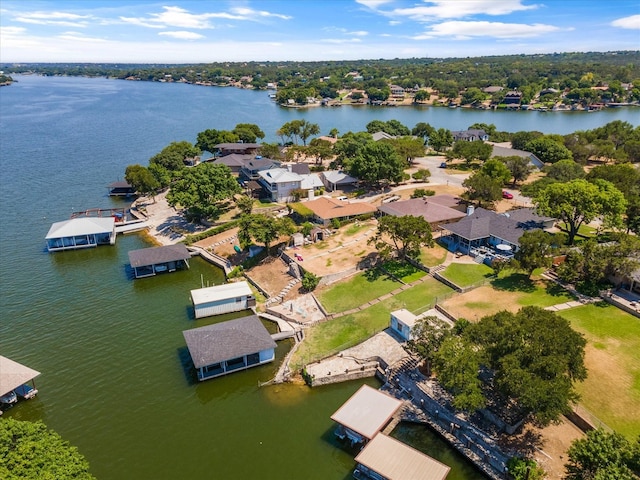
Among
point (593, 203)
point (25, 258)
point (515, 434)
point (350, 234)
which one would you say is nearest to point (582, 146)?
point (593, 203)

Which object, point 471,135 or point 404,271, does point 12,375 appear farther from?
point 471,135

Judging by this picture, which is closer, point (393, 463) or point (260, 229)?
point (393, 463)

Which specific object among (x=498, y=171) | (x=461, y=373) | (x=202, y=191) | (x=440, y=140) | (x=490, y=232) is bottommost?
(x=461, y=373)

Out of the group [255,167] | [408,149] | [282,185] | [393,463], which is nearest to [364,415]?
[393,463]

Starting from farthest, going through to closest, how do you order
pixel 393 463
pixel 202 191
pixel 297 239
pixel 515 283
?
1. pixel 202 191
2. pixel 297 239
3. pixel 515 283
4. pixel 393 463

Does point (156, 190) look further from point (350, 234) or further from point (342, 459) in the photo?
point (342, 459)

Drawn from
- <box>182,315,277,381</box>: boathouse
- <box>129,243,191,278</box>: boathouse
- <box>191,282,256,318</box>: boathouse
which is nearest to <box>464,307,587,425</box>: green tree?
<box>182,315,277,381</box>: boathouse

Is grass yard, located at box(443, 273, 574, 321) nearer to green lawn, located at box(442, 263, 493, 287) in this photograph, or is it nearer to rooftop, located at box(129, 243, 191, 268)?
green lawn, located at box(442, 263, 493, 287)
